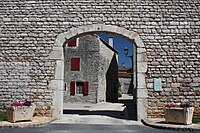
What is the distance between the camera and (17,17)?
26.7ft

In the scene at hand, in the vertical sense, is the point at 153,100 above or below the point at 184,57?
below

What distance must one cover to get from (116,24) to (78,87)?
10331mm

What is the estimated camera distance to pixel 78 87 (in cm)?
1755

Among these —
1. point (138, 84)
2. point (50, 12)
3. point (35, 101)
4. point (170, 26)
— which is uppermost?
point (50, 12)

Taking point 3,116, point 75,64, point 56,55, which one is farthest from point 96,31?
point 75,64

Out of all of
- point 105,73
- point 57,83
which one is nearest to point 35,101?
point 57,83

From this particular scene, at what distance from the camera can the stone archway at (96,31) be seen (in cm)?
756

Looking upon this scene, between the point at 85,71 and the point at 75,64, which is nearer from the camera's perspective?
the point at 85,71

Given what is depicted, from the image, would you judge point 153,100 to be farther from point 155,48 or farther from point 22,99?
point 22,99

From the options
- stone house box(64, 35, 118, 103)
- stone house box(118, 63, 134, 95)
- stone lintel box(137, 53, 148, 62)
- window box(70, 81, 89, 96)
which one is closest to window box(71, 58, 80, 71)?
stone house box(64, 35, 118, 103)

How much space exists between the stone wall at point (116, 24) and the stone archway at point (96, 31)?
150 millimetres

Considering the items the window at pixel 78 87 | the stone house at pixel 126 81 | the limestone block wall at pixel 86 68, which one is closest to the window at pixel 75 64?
the limestone block wall at pixel 86 68

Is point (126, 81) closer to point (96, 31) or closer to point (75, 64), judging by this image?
point (75, 64)

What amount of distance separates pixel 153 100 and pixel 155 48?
1.68 meters
